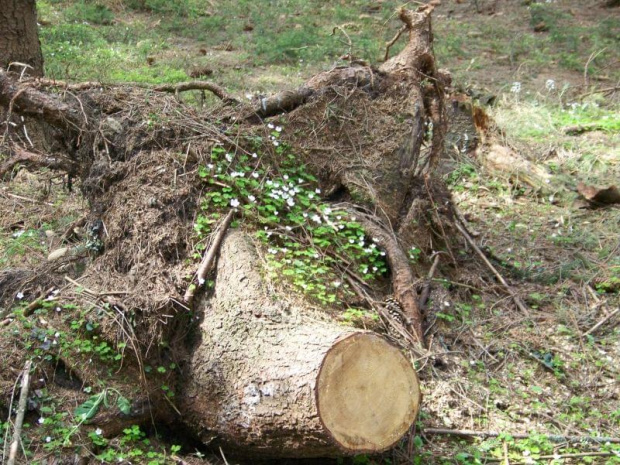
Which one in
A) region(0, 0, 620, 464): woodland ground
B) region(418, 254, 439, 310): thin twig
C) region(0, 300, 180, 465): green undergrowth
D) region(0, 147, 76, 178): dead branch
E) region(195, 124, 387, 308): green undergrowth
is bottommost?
region(0, 0, 620, 464): woodland ground

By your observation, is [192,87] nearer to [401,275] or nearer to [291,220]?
[291,220]

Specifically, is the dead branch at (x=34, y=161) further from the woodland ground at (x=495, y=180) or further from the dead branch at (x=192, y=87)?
the dead branch at (x=192, y=87)

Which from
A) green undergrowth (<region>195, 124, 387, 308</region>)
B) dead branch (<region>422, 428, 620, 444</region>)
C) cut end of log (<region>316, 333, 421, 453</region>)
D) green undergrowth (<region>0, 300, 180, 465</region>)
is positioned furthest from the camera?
green undergrowth (<region>195, 124, 387, 308</region>)

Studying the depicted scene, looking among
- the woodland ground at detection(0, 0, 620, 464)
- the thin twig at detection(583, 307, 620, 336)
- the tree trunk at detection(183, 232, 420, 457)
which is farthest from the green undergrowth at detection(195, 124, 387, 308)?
the thin twig at detection(583, 307, 620, 336)

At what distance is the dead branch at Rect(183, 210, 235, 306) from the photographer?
156 inches

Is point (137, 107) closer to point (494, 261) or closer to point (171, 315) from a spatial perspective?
point (171, 315)

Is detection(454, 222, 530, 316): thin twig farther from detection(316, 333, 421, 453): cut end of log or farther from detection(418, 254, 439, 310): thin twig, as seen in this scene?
detection(316, 333, 421, 453): cut end of log

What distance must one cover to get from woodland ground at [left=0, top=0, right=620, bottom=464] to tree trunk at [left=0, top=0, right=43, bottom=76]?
556 millimetres

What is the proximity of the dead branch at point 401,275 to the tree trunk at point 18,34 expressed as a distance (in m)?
3.80

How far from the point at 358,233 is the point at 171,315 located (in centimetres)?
144

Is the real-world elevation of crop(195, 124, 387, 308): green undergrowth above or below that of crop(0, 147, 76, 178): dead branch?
below

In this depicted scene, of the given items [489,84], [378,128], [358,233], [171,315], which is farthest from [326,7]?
[171,315]

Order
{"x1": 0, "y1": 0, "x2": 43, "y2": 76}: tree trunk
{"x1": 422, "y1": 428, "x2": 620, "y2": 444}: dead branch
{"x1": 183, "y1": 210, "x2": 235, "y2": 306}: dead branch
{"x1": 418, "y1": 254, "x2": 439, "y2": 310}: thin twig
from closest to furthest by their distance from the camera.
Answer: {"x1": 183, "y1": 210, "x2": 235, "y2": 306}: dead branch, {"x1": 422, "y1": 428, "x2": 620, "y2": 444}: dead branch, {"x1": 418, "y1": 254, "x2": 439, "y2": 310}: thin twig, {"x1": 0, "y1": 0, "x2": 43, "y2": 76}: tree trunk

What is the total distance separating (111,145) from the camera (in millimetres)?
4617
